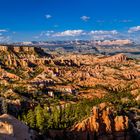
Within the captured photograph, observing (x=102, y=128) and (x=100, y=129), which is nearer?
(x=100, y=129)

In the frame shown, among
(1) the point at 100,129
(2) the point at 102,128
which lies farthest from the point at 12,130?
(2) the point at 102,128

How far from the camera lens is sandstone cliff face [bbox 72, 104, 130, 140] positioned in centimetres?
13888

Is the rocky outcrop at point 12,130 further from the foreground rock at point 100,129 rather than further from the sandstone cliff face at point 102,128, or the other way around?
the sandstone cliff face at point 102,128

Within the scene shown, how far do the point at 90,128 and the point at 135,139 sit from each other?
19.5 metres

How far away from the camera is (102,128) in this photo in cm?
14362

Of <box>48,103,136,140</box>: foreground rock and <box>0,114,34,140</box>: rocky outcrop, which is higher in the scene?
<box>0,114,34,140</box>: rocky outcrop

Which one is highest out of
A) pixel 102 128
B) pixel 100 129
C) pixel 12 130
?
pixel 12 130

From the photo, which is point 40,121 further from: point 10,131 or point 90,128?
point 10,131

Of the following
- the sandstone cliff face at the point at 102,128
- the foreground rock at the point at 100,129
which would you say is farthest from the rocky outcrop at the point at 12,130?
the sandstone cliff face at the point at 102,128

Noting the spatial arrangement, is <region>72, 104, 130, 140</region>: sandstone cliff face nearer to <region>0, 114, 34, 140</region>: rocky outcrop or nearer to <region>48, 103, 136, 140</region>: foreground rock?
<region>48, 103, 136, 140</region>: foreground rock

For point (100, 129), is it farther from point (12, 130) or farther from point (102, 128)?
point (12, 130)

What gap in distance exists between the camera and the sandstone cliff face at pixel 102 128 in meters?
139

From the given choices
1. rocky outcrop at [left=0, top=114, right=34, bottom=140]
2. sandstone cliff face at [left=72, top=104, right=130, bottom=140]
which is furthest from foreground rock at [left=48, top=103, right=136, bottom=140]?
rocky outcrop at [left=0, top=114, right=34, bottom=140]

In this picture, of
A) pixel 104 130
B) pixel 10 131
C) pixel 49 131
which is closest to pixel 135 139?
pixel 104 130
